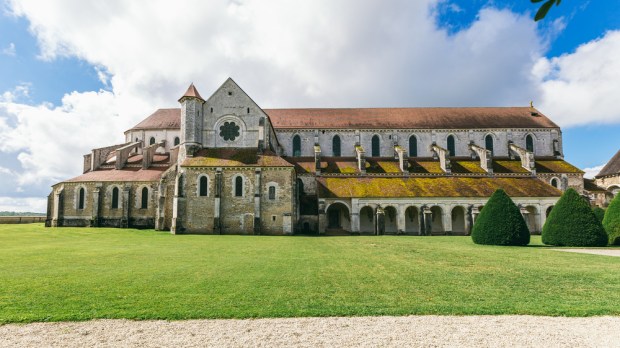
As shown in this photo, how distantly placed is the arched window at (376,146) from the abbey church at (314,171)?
0.42ft

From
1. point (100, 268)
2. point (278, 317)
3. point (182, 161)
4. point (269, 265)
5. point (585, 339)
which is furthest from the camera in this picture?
point (182, 161)

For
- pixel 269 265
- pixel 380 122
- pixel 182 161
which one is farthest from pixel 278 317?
pixel 380 122

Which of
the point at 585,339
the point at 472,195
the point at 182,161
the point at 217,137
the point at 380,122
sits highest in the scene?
the point at 380,122

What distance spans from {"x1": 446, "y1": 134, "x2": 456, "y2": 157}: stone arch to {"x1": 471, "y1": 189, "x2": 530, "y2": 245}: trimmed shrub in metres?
24.2

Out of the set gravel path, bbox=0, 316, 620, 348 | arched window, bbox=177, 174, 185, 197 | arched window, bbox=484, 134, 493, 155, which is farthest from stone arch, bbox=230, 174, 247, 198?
arched window, bbox=484, 134, 493, 155

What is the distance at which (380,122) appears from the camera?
158 ft

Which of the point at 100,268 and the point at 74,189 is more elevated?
the point at 74,189

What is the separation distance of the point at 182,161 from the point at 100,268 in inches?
923

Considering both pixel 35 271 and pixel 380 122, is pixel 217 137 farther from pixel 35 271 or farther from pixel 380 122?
pixel 35 271

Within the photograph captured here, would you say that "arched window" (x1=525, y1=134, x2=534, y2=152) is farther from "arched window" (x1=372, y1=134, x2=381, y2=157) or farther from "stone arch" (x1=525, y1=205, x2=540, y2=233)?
"arched window" (x1=372, y1=134, x2=381, y2=157)

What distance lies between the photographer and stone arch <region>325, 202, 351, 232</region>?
129ft

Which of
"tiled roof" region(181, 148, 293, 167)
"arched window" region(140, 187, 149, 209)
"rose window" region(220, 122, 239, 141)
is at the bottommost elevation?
"arched window" region(140, 187, 149, 209)

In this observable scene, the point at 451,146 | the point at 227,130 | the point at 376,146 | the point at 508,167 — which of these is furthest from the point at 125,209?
the point at 508,167

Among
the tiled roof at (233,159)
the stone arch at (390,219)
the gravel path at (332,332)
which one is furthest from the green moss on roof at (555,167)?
the gravel path at (332,332)
